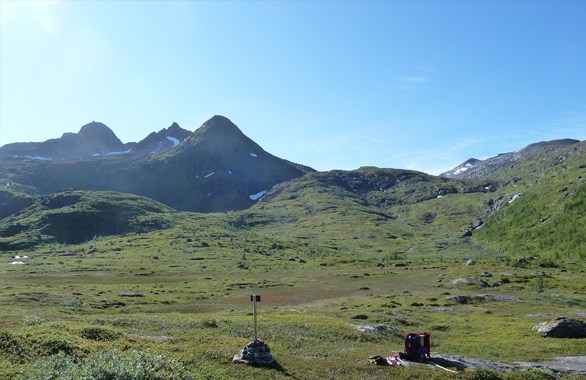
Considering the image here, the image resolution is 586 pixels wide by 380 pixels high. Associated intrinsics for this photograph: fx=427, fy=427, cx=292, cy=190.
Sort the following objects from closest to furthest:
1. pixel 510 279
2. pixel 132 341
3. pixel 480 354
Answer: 1. pixel 132 341
2. pixel 480 354
3. pixel 510 279

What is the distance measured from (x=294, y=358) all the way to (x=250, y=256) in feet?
493

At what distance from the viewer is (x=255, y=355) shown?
33000mm

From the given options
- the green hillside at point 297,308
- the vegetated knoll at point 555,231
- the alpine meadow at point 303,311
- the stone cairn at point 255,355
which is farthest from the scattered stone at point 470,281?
the stone cairn at point 255,355

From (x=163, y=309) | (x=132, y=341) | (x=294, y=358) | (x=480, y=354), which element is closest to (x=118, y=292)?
(x=163, y=309)

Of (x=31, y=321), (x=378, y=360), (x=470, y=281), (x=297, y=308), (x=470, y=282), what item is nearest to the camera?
(x=378, y=360)

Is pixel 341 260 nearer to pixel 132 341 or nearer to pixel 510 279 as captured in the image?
pixel 510 279

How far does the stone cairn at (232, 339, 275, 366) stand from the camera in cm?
3269

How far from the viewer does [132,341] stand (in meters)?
36.4

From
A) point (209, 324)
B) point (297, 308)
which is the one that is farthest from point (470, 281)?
point (209, 324)

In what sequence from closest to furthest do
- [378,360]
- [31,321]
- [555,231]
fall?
[378,360], [31,321], [555,231]

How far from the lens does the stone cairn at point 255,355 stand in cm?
3269

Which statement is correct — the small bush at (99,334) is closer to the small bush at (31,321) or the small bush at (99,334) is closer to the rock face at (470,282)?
the small bush at (31,321)

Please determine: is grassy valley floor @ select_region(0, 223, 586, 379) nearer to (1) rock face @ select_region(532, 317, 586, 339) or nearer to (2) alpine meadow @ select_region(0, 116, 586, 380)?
(2) alpine meadow @ select_region(0, 116, 586, 380)

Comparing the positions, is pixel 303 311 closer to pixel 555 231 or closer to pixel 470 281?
pixel 470 281
